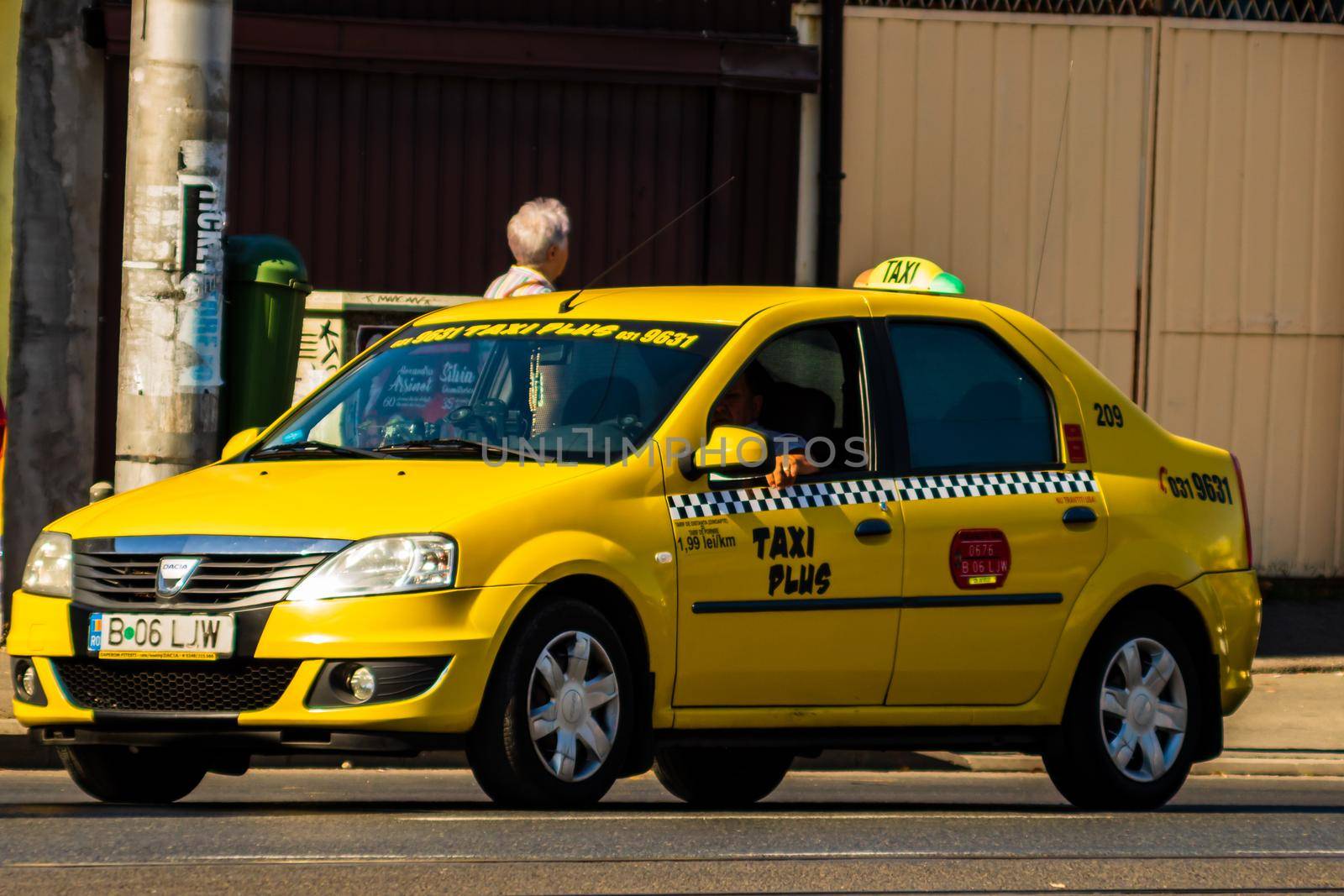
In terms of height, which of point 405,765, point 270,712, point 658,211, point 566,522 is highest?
point 658,211

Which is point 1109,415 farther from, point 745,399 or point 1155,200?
point 1155,200

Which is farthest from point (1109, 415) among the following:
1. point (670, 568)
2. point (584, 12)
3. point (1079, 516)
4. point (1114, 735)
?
point (584, 12)

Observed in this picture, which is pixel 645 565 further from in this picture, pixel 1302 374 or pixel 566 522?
pixel 1302 374

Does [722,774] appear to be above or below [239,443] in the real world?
below

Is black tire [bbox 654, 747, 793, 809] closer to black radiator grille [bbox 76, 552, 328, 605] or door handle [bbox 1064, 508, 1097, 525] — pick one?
door handle [bbox 1064, 508, 1097, 525]

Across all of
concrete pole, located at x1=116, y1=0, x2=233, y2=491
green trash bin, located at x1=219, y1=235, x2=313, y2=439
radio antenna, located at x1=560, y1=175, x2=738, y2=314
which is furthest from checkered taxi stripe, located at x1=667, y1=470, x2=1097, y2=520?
radio antenna, located at x1=560, y1=175, x2=738, y2=314

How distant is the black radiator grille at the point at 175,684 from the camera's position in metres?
6.84

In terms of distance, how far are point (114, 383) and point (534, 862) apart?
9138 millimetres

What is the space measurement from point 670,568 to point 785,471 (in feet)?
1.77

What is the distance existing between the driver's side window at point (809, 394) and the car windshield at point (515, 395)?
0.73ft

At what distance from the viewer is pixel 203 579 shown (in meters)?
6.89

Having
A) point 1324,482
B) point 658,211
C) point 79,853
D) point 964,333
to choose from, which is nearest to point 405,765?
point 964,333

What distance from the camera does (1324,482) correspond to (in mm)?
16234

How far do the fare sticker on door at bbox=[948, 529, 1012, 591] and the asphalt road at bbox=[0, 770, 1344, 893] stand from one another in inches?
29.8
